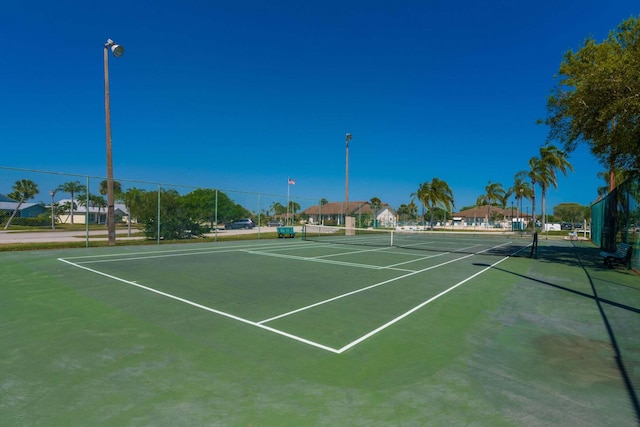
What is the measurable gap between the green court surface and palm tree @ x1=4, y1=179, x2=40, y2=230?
919 centimetres

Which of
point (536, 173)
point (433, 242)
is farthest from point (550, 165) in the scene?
point (433, 242)

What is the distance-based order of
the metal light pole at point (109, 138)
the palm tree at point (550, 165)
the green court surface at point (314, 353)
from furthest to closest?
the palm tree at point (550, 165) → the metal light pole at point (109, 138) → the green court surface at point (314, 353)

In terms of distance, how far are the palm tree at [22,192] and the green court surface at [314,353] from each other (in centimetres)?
919

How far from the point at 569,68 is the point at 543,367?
1305cm

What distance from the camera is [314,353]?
14.4ft

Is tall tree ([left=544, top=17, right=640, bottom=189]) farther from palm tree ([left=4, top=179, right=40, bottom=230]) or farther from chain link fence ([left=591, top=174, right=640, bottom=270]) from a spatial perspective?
palm tree ([left=4, top=179, right=40, bottom=230])

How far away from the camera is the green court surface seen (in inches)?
121

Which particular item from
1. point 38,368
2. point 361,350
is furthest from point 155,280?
point 361,350

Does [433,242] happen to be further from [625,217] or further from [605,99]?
[605,99]

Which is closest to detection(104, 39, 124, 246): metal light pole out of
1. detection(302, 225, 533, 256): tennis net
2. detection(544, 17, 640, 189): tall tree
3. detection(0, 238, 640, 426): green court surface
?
detection(0, 238, 640, 426): green court surface

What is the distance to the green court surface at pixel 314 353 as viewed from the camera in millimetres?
3068

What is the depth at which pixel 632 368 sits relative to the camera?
409 centimetres

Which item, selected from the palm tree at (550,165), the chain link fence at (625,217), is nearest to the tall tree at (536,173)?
the palm tree at (550,165)

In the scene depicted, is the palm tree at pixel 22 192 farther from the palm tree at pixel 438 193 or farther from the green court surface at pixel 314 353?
the palm tree at pixel 438 193
